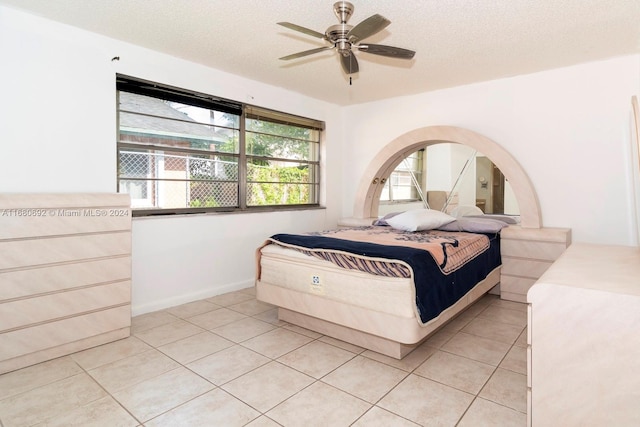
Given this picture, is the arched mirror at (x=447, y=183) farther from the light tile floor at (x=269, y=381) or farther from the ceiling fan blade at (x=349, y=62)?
the ceiling fan blade at (x=349, y=62)

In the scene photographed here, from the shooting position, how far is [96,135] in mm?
2900

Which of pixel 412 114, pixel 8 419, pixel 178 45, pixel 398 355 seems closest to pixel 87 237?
pixel 8 419

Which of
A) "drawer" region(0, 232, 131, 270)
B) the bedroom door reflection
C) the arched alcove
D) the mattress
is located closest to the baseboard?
"drawer" region(0, 232, 131, 270)

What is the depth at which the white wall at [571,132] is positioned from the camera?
3.30m

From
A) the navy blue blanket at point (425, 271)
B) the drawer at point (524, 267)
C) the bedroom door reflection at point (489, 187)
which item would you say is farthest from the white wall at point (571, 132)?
the navy blue blanket at point (425, 271)

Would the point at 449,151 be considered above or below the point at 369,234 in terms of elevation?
above

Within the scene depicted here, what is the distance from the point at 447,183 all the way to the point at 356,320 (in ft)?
9.79

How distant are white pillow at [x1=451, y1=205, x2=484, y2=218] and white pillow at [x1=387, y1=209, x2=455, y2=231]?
915mm

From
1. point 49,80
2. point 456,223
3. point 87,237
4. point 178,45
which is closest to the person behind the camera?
point 87,237

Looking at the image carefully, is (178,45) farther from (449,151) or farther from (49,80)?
(449,151)

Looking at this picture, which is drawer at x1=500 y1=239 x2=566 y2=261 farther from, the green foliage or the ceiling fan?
the green foliage

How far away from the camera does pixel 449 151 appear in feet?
15.7

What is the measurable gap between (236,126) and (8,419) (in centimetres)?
307

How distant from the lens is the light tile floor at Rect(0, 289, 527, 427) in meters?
1.76
